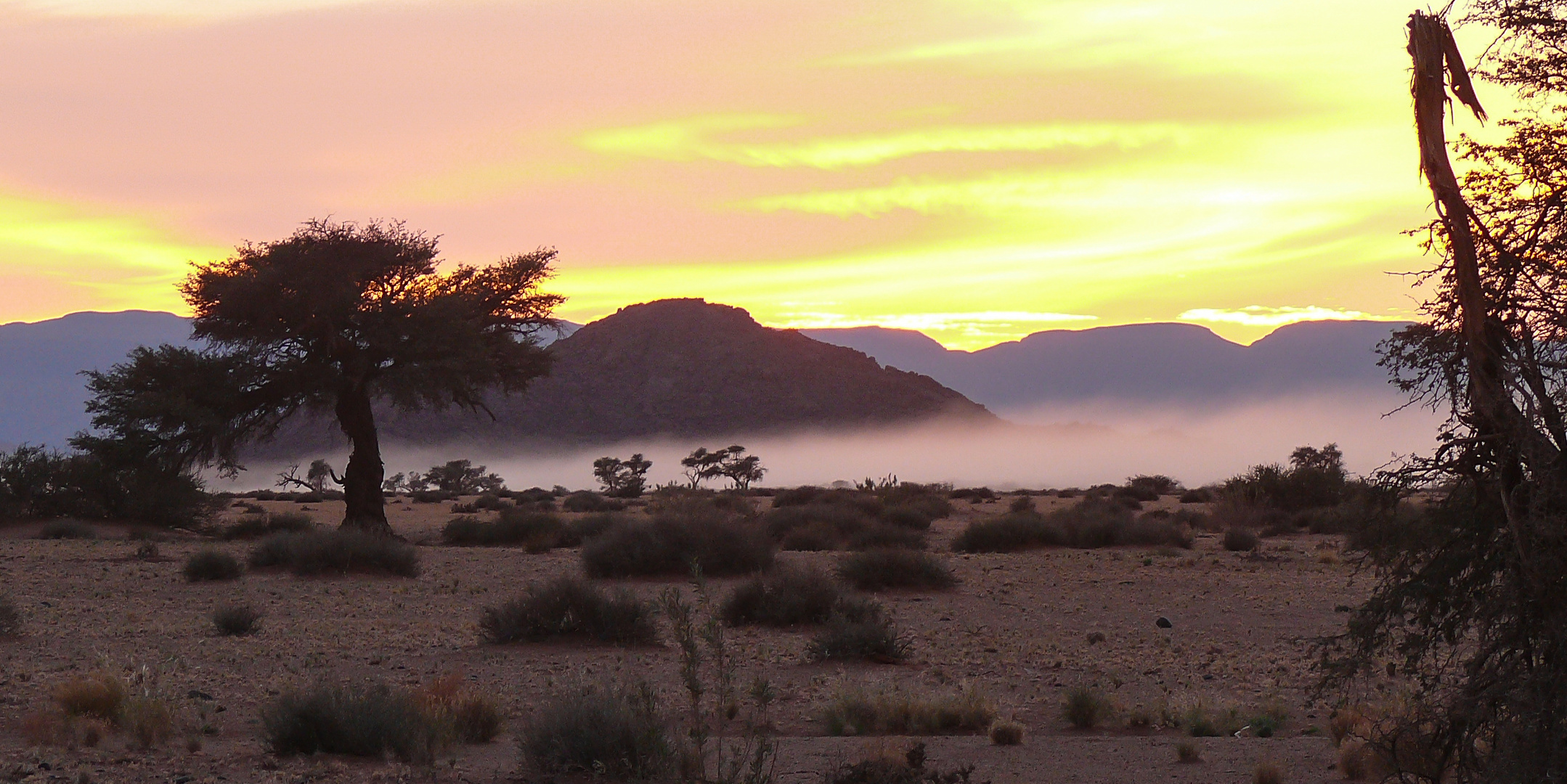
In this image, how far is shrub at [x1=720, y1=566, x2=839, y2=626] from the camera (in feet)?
54.4

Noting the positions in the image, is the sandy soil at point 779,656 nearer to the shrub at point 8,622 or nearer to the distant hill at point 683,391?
the shrub at point 8,622

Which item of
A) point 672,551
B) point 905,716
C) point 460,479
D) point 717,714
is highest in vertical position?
point 460,479

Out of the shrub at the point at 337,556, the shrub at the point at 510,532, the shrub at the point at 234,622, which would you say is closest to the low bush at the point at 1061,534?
the shrub at the point at 510,532

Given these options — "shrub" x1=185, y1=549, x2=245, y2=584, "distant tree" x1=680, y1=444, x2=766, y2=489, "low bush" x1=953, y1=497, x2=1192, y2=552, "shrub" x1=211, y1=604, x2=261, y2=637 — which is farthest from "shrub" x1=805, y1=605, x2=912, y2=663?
"distant tree" x1=680, y1=444, x2=766, y2=489

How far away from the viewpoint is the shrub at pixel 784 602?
54.4 feet

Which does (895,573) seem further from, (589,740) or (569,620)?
(589,740)

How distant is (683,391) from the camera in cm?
11681

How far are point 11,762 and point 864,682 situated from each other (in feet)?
24.6

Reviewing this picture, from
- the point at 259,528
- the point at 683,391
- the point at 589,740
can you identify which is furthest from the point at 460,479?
the point at 589,740

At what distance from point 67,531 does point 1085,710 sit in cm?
2889

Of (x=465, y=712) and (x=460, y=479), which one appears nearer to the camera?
(x=465, y=712)

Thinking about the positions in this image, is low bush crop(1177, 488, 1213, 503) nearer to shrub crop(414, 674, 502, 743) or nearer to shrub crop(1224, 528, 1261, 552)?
shrub crop(1224, 528, 1261, 552)

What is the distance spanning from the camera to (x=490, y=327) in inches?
1331

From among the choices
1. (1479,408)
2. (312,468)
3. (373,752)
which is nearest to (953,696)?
(373,752)
